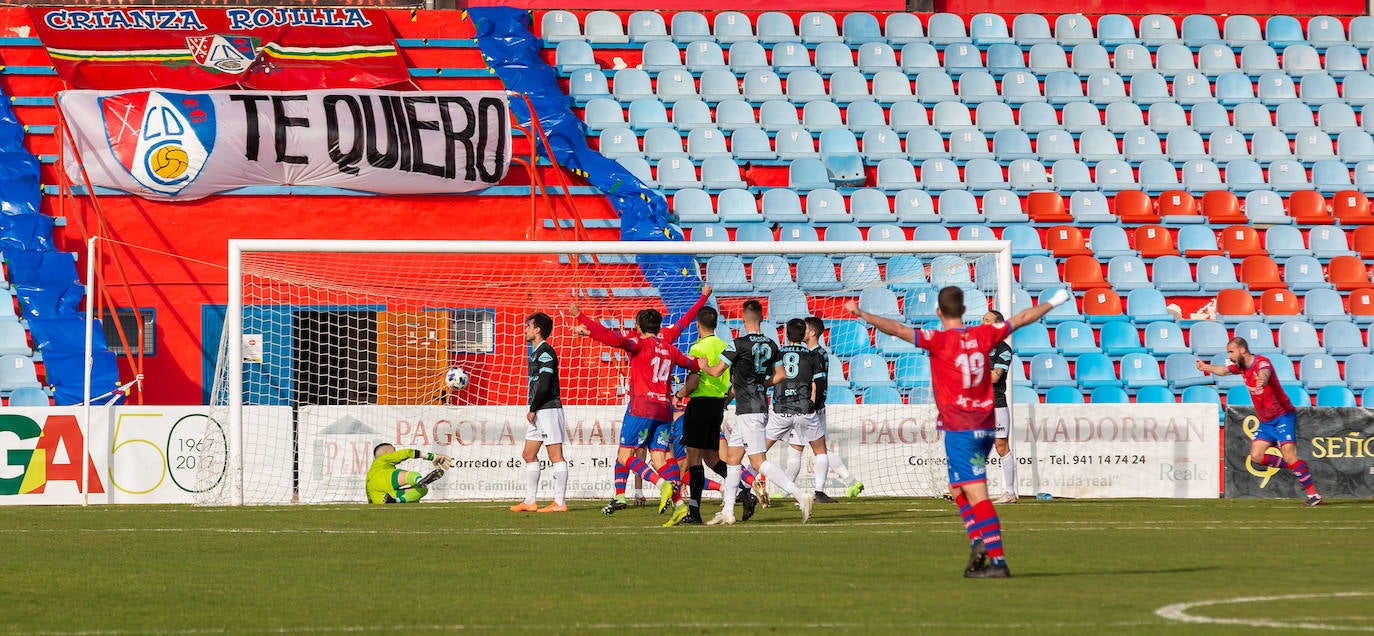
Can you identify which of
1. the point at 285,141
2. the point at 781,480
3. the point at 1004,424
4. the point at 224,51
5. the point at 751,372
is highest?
the point at 224,51

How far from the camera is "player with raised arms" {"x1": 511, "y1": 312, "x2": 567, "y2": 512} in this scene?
49.8 feet

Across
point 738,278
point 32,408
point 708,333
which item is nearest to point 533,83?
point 738,278

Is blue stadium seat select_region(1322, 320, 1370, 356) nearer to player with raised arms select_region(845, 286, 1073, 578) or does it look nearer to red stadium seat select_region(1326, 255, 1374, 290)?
red stadium seat select_region(1326, 255, 1374, 290)

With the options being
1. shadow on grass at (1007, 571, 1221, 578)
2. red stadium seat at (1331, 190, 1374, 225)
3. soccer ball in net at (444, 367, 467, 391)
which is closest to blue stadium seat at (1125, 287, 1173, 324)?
red stadium seat at (1331, 190, 1374, 225)

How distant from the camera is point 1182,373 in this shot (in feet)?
70.0

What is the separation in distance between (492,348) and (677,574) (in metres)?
11.4

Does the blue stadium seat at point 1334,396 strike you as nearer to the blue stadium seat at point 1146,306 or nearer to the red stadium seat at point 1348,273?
the blue stadium seat at point 1146,306

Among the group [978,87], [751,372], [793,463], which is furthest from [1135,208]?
[751,372]

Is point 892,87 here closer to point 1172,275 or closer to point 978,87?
point 978,87

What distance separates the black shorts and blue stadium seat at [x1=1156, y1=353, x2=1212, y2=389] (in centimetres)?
945

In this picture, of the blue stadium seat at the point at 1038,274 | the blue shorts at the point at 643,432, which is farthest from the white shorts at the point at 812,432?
the blue stadium seat at the point at 1038,274

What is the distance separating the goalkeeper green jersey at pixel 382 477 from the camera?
17.4 meters

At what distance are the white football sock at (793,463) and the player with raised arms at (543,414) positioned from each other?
265 centimetres

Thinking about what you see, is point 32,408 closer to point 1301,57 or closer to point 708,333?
point 708,333
